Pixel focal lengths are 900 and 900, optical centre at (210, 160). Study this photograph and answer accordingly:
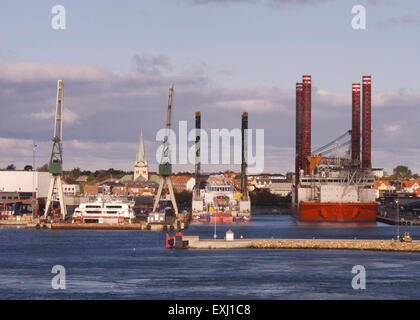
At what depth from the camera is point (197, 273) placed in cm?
6169

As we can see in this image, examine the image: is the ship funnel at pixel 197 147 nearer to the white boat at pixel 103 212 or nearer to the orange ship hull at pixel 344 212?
the orange ship hull at pixel 344 212

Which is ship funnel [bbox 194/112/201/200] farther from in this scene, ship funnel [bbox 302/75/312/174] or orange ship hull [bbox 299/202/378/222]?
orange ship hull [bbox 299/202/378/222]

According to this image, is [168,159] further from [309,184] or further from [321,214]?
[309,184]

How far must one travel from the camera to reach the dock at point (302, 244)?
3059 inches

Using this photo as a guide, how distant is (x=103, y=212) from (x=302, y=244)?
48437 millimetres

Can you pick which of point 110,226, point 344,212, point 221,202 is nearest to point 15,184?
Answer: point 221,202

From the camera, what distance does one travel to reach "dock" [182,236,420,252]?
7769cm

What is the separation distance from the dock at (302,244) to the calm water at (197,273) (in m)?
Answer: 1.27

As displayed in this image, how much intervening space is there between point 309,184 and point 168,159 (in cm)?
4216

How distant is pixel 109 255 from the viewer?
253 ft

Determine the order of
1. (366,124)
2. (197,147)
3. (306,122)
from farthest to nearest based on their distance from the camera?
(306,122)
(197,147)
(366,124)

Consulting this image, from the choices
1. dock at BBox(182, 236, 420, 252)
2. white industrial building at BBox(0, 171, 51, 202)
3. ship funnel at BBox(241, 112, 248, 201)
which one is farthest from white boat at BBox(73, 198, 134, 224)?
white industrial building at BBox(0, 171, 51, 202)

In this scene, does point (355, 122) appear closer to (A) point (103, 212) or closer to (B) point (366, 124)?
(B) point (366, 124)

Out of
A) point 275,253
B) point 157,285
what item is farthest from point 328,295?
point 275,253
